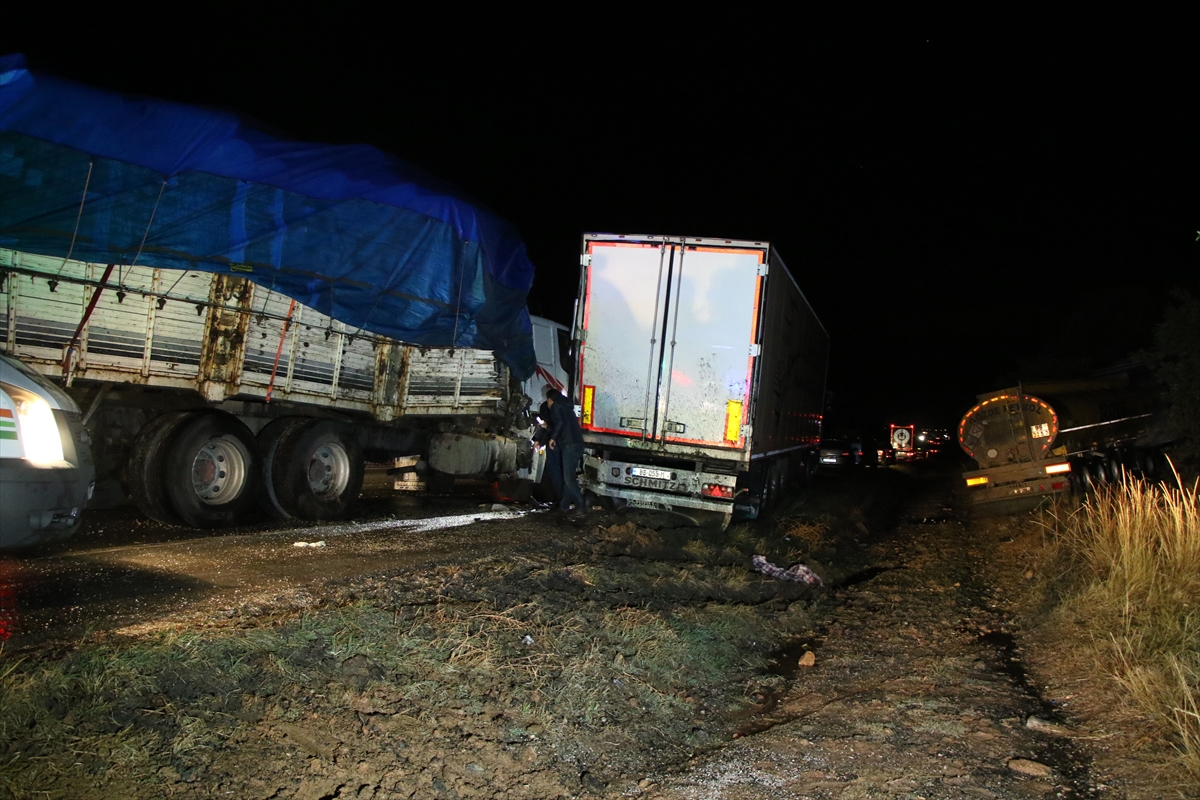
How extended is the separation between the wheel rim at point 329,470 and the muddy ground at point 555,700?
2646mm

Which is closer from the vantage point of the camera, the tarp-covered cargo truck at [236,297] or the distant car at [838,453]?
the tarp-covered cargo truck at [236,297]

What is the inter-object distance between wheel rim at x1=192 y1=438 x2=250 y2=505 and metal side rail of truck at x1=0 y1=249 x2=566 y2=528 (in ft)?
0.04

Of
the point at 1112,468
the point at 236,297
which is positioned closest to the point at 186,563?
the point at 236,297

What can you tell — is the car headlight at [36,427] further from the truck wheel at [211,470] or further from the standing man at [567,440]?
the standing man at [567,440]

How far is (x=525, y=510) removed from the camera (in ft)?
33.1

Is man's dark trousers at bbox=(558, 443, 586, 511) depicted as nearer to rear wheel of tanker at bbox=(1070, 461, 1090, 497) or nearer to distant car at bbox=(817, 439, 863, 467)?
rear wheel of tanker at bbox=(1070, 461, 1090, 497)

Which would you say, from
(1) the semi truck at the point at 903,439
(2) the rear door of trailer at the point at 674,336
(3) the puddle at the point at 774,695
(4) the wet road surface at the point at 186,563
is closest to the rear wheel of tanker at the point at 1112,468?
(2) the rear door of trailer at the point at 674,336

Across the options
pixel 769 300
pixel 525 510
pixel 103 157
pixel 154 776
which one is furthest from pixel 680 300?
pixel 154 776

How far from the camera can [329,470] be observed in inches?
355

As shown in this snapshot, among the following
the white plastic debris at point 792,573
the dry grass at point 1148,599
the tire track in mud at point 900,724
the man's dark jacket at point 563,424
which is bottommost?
the tire track in mud at point 900,724

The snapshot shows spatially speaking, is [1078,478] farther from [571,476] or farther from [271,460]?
[271,460]

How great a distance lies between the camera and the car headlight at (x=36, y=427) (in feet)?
15.0

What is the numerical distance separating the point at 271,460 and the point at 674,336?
4749mm

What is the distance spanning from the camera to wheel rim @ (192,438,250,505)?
7.71 m
